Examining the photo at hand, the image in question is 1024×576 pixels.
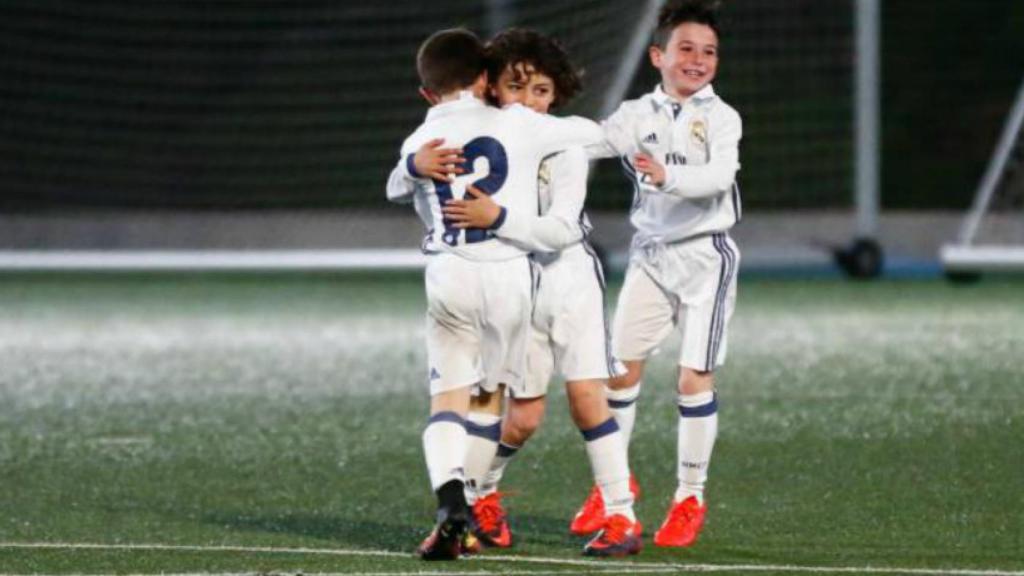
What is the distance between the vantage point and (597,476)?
5383 mm

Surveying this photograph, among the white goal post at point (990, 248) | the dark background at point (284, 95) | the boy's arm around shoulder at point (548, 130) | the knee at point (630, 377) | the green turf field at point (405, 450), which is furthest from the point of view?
Result: the dark background at point (284, 95)

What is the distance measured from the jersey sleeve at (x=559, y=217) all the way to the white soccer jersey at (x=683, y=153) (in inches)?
8.8

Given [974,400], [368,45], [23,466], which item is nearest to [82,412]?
[23,466]

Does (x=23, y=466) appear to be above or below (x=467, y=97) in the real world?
below

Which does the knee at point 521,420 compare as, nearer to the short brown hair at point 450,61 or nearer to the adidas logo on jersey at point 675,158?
the adidas logo on jersey at point 675,158

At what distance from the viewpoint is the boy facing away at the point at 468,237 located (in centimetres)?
521

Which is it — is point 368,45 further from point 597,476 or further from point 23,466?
point 597,476

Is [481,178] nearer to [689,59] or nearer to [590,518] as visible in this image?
[689,59]

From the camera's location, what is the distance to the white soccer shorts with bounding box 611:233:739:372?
5.75m

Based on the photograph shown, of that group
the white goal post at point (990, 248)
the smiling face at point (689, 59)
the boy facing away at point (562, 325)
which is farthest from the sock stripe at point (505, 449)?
the white goal post at point (990, 248)

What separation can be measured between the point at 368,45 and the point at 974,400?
32.0 ft

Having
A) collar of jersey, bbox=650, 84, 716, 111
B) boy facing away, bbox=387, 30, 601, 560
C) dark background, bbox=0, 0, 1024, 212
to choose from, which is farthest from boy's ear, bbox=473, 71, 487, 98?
dark background, bbox=0, 0, 1024, 212

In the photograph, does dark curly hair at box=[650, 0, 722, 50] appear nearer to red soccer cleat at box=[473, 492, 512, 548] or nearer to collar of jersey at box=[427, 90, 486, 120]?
collar of jersey at box=[427, 90, 486, 120]

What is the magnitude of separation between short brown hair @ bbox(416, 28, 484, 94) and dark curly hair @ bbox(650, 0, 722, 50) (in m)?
0.73
